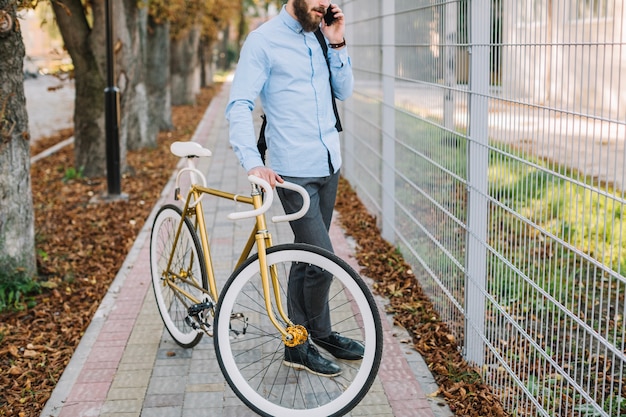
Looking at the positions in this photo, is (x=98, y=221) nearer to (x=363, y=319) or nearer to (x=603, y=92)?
(x=363, y=319)

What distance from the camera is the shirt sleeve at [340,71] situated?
164 inches

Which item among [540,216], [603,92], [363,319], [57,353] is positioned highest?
[603,92]

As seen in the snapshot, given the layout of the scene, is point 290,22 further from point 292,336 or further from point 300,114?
point 292,336

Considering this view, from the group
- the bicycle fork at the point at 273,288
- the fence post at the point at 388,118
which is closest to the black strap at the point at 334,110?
the bicycle fork at the point at 273,288

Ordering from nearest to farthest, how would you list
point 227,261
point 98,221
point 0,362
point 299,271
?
point 299,271, point 0,362, point 227,261, point 98,221

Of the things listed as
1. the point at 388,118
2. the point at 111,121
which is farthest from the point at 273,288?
the point at 111,121

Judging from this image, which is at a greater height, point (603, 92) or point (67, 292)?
point (603, 92)

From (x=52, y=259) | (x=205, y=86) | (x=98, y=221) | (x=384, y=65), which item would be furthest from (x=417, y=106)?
A: (x=205, y=86)

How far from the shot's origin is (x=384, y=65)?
7070 mm

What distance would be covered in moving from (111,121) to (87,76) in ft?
4.66

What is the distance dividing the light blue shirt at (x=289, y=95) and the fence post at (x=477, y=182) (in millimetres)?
636

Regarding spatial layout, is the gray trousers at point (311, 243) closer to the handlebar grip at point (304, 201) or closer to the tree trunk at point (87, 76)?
the handlebar grip at point (304, 201)

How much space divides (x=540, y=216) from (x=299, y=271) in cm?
130

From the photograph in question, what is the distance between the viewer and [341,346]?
14.7 ft
